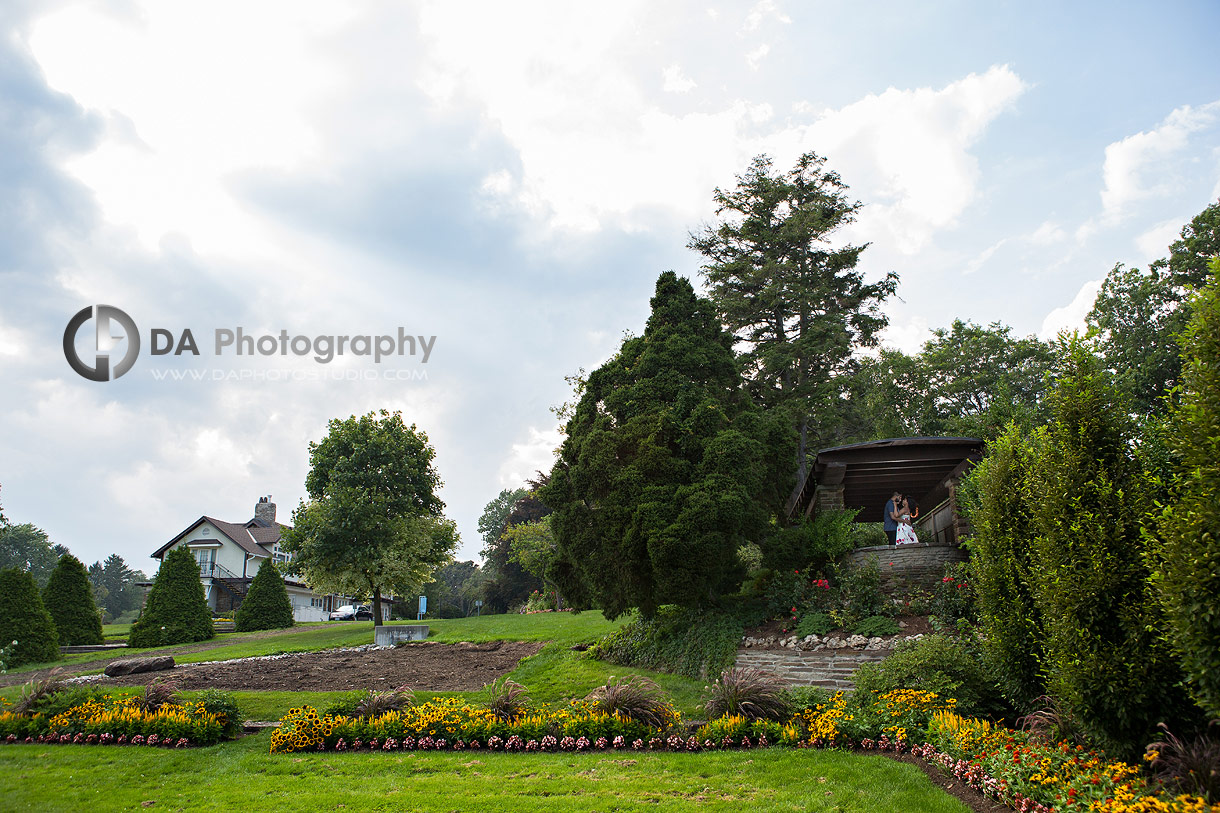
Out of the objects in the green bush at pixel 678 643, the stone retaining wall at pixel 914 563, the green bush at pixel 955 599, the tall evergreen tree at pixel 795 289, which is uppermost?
the tall evergreen tree at pixel 795 289

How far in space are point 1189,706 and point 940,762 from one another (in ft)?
7.12

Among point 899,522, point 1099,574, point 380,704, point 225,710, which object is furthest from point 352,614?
point 1099,574

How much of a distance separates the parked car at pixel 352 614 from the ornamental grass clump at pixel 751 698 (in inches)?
1798

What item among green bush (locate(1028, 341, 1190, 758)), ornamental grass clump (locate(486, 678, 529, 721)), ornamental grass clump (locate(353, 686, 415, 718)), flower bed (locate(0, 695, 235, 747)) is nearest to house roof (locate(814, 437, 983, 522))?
green bush (locate(1028, 341, 1190, 758))

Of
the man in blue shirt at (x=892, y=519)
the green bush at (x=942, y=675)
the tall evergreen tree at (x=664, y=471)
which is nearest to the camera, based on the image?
the green bush at (x=942, y=675)

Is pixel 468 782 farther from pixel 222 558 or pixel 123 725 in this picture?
pixel 222 558

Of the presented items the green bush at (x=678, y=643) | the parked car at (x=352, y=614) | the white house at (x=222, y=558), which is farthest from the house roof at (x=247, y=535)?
the green bush at (x=678, y=643)

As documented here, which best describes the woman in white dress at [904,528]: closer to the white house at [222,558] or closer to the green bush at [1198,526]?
the green bush at [1198,526]

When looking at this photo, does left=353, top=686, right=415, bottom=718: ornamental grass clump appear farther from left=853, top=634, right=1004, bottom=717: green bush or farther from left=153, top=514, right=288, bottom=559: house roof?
left=153, top=514, right=288, bottom=559: house roof

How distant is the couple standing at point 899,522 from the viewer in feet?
48.7

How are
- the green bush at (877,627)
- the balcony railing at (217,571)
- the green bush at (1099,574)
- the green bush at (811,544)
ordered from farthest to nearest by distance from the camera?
the balcony railing at (217,571) → the green bush at (811,544) → the green bush at (877,627) → the green bush at (1099,574)

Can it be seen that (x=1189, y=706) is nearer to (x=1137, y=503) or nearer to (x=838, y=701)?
(x=1137, y=503)

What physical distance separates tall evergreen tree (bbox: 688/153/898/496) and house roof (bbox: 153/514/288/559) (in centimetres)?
3197

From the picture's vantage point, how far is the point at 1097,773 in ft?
17.3
